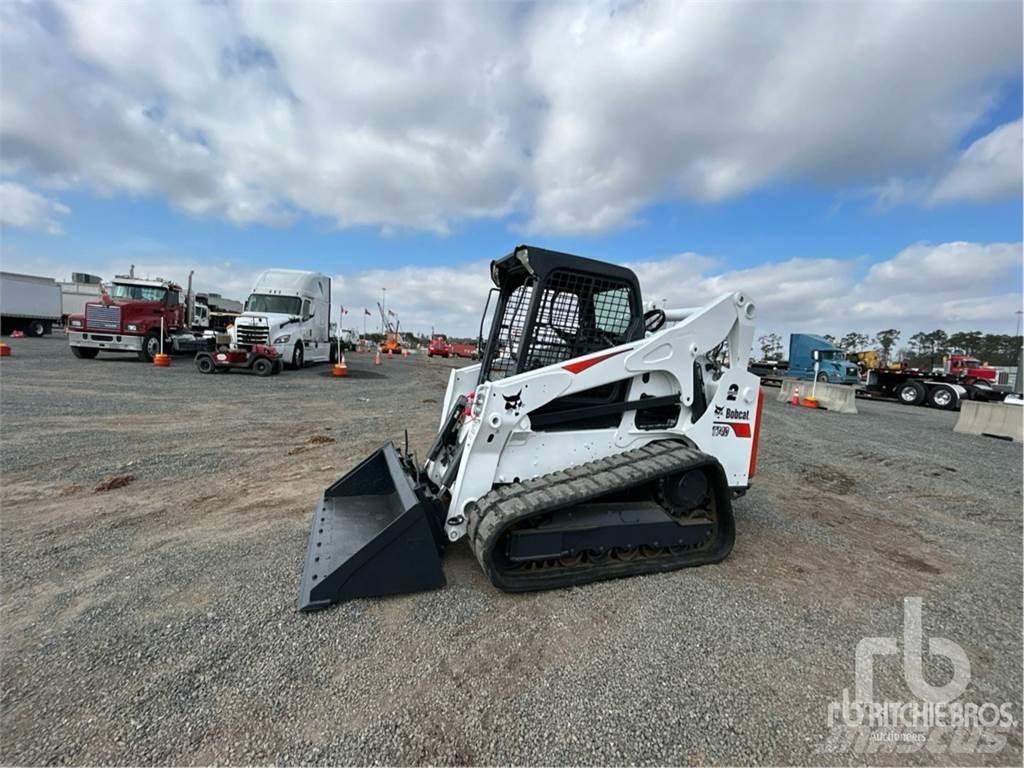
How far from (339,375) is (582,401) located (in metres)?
13.9

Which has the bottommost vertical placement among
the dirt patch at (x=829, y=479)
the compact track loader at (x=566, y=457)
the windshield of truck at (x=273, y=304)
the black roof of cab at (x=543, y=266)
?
the dirt patch at (x=829, y=479)

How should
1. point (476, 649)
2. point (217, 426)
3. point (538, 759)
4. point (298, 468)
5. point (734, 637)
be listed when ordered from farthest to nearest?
point (217, 426)
point (298, 468)
point (734, 637)
point (476, 649)
point (538, 759)

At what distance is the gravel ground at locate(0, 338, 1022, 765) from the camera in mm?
1849

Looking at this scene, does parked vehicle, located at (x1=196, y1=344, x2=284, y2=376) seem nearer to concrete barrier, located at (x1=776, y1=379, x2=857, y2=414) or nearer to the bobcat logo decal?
the bobcat logo decal

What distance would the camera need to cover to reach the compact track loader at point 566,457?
9.32 ft

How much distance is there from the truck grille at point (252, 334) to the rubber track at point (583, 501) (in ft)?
48.5

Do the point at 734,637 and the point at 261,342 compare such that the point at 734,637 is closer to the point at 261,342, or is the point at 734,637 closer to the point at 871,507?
the point at 871,507

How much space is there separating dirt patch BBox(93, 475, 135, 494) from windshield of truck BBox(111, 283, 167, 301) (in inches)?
661

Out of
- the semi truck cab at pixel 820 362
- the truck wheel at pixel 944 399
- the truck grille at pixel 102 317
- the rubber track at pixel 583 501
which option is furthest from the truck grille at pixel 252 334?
the truck wheel at pixel 944 399

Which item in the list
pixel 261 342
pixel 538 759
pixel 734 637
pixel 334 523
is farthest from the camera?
pixel 261 342

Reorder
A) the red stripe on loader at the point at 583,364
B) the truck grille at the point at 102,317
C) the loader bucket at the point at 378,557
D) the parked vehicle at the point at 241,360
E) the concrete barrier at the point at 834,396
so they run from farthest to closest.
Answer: the truck grille at the point at 102,317
the parked vehicle at the point at 241,360
the concrete barrier at the point at 834,396
the red stripe on loader at the point at 583,364
the loader bucket at the point at 378,557

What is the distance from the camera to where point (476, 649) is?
236 cm

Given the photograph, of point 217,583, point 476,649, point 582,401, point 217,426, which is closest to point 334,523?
point 217,583

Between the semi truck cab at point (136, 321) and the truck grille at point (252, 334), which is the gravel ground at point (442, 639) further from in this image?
the semi truck cab at point (136, 321)
